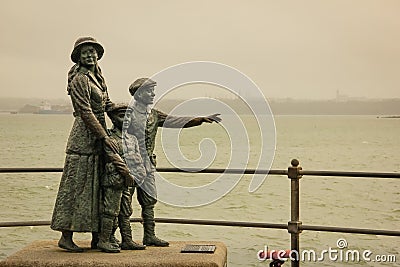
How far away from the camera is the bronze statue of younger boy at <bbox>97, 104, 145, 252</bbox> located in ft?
17.1

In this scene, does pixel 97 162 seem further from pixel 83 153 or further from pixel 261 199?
pixel 261 199

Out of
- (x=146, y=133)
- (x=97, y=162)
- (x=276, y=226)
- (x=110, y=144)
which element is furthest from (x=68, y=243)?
(x=276, y=226)

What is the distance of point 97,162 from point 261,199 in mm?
15477

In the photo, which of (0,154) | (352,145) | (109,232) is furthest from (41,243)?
(352,145)

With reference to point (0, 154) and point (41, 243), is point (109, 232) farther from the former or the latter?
point (0, 154)

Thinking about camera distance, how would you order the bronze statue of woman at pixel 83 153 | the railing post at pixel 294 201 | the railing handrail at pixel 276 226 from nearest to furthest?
1. the bronze statue of woman at pixel 83 153
2. the railing handrail at pixel 276 226
3. the railing post at pixel 294 201

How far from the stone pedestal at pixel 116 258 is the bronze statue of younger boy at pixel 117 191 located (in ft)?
0.29

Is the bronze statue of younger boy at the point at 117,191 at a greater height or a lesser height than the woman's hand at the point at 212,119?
lesser

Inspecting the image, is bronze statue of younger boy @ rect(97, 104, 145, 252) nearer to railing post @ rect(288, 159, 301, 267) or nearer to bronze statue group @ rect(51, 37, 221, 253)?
bronze statue group @ rect(51, 37, 221, 253)

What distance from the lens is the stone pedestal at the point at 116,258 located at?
16.5ft

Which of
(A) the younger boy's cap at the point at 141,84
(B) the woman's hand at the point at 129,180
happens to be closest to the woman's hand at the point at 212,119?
(A) the younger boy's cap at the point at 141,84

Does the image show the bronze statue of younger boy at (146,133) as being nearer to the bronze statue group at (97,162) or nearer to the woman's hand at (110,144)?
the bronze statue group at (97,162)

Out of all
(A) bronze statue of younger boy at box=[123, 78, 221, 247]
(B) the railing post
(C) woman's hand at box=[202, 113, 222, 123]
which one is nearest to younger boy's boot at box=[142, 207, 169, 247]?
(A) bronze statue of younger boy at box=[123, 78, 221, 247]

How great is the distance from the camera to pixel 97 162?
527 centimetres
